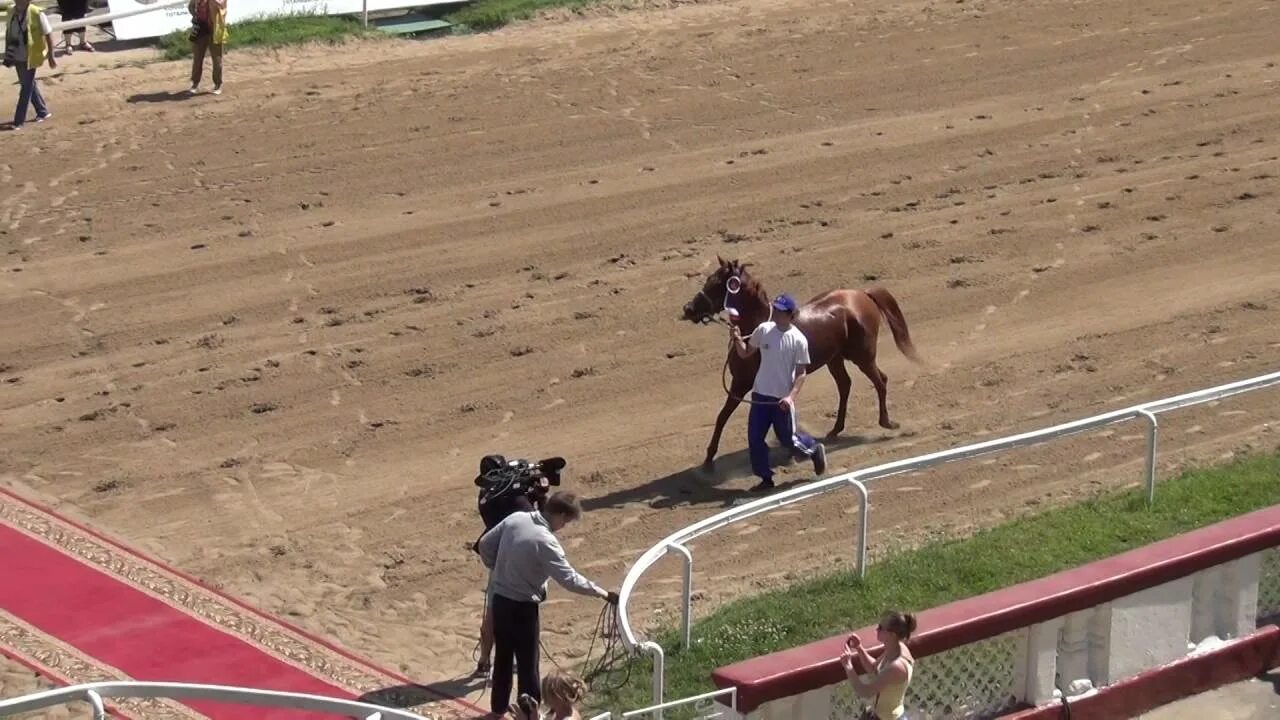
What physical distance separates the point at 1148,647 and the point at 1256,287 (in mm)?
7114

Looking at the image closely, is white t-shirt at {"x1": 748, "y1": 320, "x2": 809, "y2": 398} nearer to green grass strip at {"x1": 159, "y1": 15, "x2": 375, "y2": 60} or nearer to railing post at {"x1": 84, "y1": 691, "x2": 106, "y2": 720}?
railing post at {"x1": 84, "y1": 691, "x2": 106, "y2": 720}

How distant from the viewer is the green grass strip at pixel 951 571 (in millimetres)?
10133

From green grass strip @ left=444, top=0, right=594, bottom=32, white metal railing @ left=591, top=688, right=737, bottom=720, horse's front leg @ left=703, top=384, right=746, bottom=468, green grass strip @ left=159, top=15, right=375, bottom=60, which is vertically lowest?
horse's front leg @ left=703, top=384, right=746, bottom=468

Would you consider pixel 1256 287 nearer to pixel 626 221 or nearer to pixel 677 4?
pixel 626 221

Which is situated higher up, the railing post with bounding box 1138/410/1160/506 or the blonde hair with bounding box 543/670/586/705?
the blonde hair with bounding box 543/670/586/705

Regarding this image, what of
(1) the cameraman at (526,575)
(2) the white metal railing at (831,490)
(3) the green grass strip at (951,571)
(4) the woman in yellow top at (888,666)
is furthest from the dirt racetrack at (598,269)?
(4) the woman in yellow top at (888,666)

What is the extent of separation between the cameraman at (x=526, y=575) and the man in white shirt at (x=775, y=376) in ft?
10.5

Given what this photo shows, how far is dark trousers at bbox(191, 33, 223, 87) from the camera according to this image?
65.2ft

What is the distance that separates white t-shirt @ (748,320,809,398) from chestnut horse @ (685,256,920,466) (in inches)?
9.7

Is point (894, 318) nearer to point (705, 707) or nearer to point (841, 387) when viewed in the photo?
point (841, 387)

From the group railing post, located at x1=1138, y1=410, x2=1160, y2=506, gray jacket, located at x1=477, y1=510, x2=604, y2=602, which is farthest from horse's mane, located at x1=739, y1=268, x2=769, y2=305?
gray jacket, located at x1=477, y1=510, x2=604, y2=602

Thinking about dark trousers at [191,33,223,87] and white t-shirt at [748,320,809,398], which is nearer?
white t-shirt at [748,320,809,398]

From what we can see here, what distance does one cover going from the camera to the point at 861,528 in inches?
412

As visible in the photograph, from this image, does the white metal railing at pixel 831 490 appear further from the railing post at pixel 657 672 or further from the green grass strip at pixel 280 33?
the green grass strip at pixel 280 33
